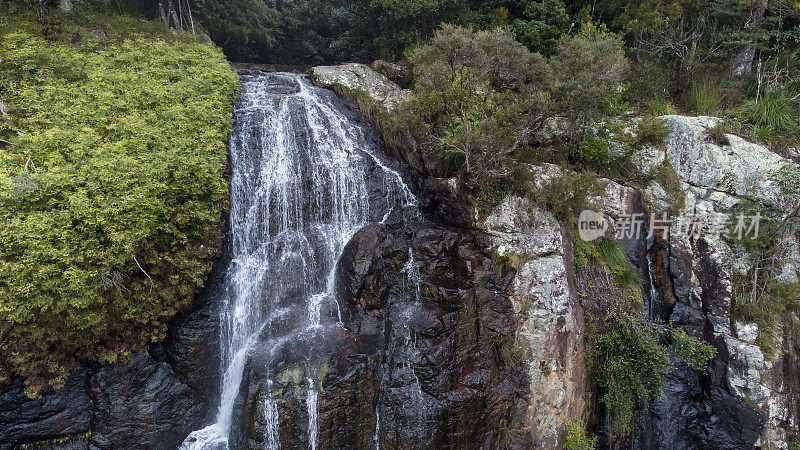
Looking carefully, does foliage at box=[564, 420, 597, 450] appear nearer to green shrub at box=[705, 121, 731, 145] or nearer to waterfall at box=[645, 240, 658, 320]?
waterfall at box=[645, 240, 658, 320]

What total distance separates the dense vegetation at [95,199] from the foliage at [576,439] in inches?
342

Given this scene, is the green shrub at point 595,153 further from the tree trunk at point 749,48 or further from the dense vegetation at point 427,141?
the tree trunk at point 749,48

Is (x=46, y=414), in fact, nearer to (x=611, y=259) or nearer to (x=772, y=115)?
(x=611, y=259)

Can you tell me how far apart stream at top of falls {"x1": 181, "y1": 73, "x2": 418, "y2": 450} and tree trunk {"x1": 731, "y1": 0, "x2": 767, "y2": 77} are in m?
10.6

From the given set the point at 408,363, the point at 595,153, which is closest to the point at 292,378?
the point at 408,363

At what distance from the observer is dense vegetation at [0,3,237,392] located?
6328 mm

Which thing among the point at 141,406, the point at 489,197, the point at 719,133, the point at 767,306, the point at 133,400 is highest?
the point at 719,133

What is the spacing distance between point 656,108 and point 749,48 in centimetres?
336

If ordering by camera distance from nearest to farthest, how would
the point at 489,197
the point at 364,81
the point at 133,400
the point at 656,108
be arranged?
the point at 133,400 < the point at 489,197 < the point at 656,108 < the point at 364,81

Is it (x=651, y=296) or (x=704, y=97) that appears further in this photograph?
(x=704, y=97)

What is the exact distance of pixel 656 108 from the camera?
1055cm

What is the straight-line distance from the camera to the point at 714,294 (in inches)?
337

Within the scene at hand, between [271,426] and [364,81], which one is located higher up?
[364,81]

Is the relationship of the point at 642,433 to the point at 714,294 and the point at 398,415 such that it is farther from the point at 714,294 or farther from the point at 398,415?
the point at 398,415
